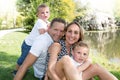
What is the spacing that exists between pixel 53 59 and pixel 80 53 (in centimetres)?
37

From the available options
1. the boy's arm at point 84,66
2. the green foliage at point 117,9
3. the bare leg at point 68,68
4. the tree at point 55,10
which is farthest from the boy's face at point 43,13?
the green foliage at point 117,9

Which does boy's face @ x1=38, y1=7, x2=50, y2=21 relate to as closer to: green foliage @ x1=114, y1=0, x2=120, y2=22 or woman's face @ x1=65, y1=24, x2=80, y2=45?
woman's face @ x1=65, y1=24, x2=80, y2=45

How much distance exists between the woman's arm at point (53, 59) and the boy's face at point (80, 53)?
223 mm

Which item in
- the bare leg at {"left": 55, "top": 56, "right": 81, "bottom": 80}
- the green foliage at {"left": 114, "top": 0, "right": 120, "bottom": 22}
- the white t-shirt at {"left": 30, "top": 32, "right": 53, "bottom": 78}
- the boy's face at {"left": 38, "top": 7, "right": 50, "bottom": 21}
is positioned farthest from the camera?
the green foliage at {"left": 114, "top": 0, "right": 120, "bottom": 22}

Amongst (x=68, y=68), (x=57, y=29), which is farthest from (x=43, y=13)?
(x=68, y=68)

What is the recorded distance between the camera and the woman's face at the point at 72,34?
4012mm

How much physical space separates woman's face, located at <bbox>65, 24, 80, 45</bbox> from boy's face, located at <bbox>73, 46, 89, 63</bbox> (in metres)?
0.12

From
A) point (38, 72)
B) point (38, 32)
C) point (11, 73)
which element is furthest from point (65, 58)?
point (11, 73)

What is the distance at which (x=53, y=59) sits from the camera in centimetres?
386

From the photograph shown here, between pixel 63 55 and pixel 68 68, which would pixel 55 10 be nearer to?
pixel 63 55

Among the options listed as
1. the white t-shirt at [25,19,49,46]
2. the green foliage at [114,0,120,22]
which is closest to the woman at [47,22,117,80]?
the white t-shirt at [25,19,49,46]

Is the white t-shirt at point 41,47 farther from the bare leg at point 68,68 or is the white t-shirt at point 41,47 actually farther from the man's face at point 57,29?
the bare leg at point 68,68

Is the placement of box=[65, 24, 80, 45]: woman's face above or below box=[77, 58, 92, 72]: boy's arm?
above

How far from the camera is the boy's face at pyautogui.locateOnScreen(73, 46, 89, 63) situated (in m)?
3.98
